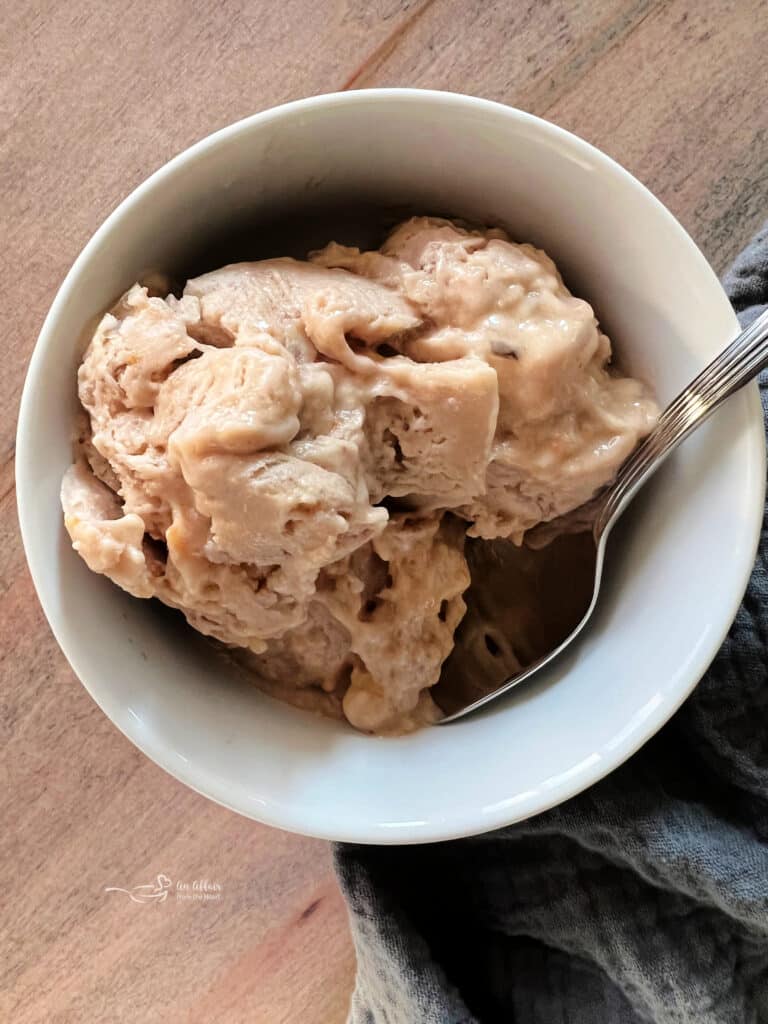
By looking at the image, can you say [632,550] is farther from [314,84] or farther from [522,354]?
[314,84]

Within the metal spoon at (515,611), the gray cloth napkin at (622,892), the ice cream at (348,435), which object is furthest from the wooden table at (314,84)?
the metal spoon at (515,611)

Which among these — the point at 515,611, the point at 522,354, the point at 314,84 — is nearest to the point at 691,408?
the point at 522,354

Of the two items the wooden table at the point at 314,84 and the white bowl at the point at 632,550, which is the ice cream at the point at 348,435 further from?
the wooden table at the point at 314,84

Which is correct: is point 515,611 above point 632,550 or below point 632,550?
below

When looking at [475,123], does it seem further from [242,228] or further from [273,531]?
[273,531]

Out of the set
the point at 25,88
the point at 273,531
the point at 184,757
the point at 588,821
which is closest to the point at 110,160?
the point at 25,88

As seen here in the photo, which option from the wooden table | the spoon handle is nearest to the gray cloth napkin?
the wooden table

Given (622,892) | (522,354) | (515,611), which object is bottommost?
(622,892)
